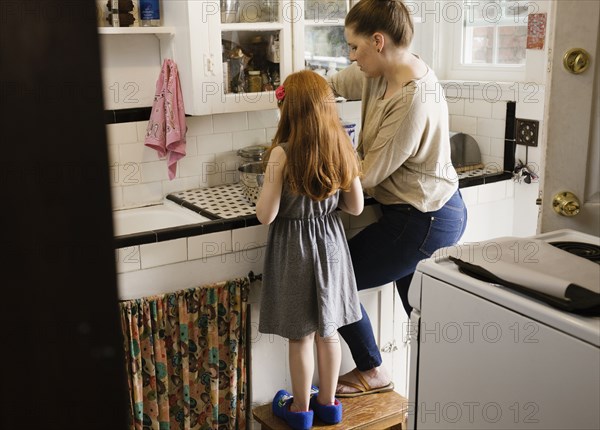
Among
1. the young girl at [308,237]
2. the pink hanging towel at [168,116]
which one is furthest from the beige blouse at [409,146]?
the pink hanging towel at [168,116]

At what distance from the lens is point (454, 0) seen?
11.9 ft

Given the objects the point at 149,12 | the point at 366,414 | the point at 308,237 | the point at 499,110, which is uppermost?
the point at 149,12

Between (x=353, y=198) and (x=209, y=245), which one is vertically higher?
(x=353, y=198)

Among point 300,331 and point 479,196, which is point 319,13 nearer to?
point 479,196

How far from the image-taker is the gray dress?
7.93 feet

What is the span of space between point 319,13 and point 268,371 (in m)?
1.51

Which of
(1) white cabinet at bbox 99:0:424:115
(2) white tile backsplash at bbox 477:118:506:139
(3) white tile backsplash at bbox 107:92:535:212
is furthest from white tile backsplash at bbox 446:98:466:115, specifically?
(1) white cabinet at bbox 99:0:424:115

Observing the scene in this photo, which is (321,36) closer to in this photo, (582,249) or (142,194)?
(142,194)

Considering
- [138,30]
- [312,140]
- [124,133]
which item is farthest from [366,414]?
[138,30]

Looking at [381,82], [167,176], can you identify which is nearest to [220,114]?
[167,176]

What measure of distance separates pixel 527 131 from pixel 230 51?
1307 mm

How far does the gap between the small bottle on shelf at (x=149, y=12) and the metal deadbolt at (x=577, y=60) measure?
162 centimetres

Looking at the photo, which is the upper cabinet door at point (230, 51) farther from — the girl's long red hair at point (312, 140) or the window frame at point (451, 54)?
the window frame at point (451, 54)

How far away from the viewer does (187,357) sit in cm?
248
